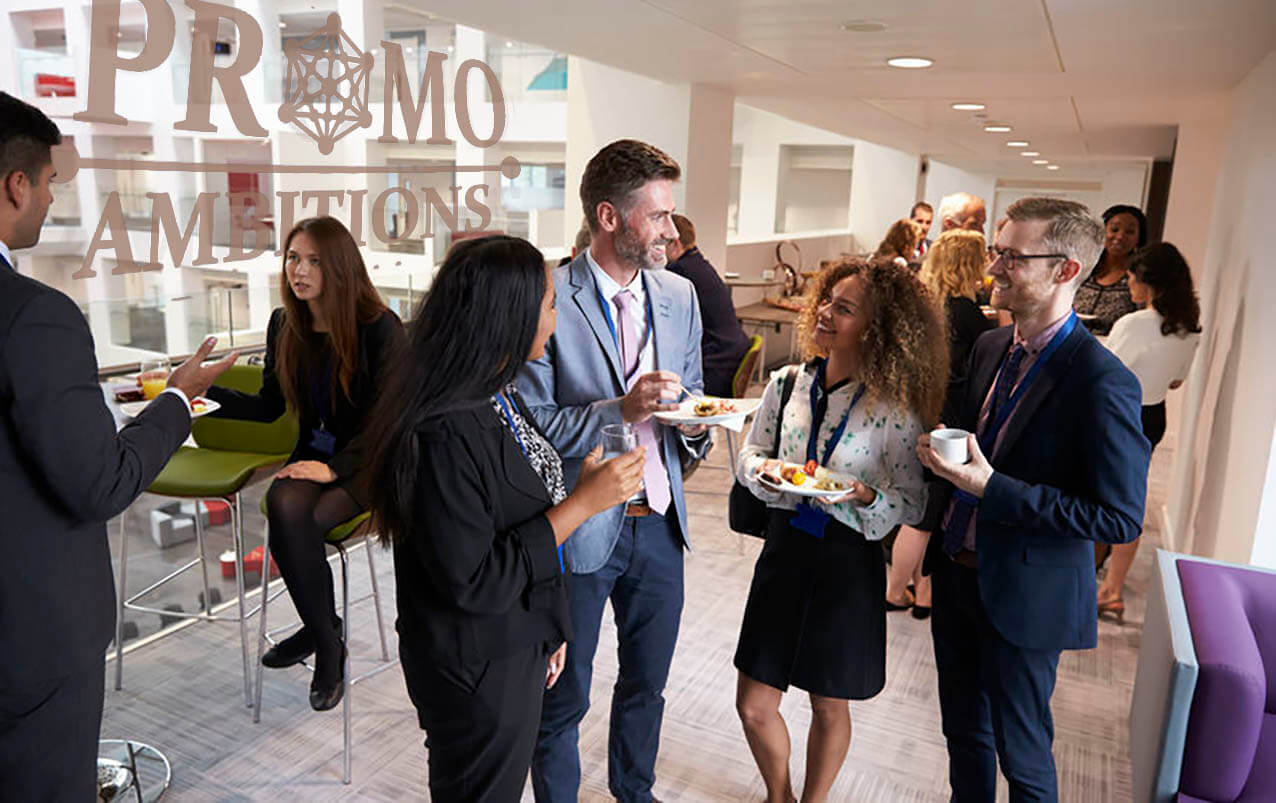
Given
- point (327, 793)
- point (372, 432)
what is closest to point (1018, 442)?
point (372, 432)

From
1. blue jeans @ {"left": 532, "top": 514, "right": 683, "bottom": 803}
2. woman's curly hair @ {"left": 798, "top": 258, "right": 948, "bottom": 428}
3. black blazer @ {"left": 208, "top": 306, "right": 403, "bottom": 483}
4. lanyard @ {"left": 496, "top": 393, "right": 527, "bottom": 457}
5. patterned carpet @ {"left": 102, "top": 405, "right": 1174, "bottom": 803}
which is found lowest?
patterned carpet @ {"left": 102, "top": 405, "right": 1174, "bottom": 803}

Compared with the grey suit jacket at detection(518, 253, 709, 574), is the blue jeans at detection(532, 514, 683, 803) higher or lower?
lower

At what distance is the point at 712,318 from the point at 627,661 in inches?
96.9

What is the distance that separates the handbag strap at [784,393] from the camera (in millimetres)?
2291

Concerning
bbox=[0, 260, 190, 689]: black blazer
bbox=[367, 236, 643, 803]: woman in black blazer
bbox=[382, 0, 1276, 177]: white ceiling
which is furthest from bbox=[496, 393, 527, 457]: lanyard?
bbox=[382, 0, 1276, 177]: white ceiling

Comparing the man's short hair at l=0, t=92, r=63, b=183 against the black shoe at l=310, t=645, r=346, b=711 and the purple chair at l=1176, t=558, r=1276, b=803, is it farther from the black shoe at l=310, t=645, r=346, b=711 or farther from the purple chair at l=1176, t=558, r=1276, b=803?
the purple chair at l=1176, t=558, r=1276, b=803

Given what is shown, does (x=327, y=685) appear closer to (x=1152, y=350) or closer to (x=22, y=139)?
(x=22, y=139)

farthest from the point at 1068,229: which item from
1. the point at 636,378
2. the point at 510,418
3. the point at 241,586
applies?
the point at 241,586

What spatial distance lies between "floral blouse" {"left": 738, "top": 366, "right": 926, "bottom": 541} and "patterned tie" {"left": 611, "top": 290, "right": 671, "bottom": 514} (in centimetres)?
22

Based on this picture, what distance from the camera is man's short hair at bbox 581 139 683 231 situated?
6.77ft

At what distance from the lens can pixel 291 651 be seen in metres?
2.91

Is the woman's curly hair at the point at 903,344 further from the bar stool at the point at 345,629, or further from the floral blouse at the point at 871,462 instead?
the bar stool at the point at 345,629

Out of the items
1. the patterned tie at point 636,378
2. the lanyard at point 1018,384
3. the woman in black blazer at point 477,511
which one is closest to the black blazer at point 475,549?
the woman in black blazer at point 477,511

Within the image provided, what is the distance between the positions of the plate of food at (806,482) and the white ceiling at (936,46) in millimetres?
1818
